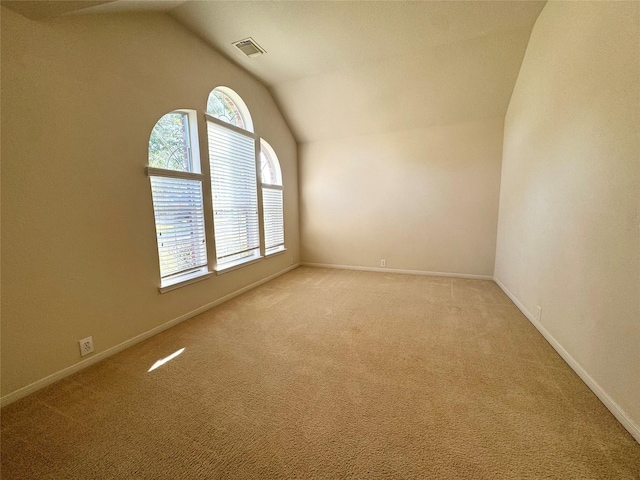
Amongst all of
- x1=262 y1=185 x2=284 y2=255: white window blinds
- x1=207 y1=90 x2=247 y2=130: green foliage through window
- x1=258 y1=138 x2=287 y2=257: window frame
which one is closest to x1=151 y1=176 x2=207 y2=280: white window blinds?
x1=207 y1=90 x2=247 y2=130: green foliage through window

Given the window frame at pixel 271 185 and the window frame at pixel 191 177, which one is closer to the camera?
the window frame at pixel 191 177

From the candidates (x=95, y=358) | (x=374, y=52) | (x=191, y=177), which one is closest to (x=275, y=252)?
(x=191, y=177)

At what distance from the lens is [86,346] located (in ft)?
6.32

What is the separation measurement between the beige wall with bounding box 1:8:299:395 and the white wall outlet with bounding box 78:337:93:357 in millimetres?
38

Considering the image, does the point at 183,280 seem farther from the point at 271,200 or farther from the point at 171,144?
the point at 271,200

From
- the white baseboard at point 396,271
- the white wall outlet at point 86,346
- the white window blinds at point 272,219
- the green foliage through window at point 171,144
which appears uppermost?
the green foliage through window at point 171,144

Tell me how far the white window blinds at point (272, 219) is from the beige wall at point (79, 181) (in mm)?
1707

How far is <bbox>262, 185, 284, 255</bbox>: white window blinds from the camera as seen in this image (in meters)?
4.10

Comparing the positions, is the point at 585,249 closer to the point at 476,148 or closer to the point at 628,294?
the point at 628,294

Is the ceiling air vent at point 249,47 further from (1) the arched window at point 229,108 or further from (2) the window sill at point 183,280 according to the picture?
(2) the window sill at point 183,280

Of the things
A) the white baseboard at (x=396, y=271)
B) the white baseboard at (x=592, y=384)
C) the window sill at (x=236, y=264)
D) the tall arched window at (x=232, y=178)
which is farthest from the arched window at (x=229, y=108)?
the white baseboard at (x=592, y=384)

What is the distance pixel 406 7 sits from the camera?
8.04 ft

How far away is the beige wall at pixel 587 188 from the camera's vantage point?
138cm

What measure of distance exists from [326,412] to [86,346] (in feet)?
6.27
